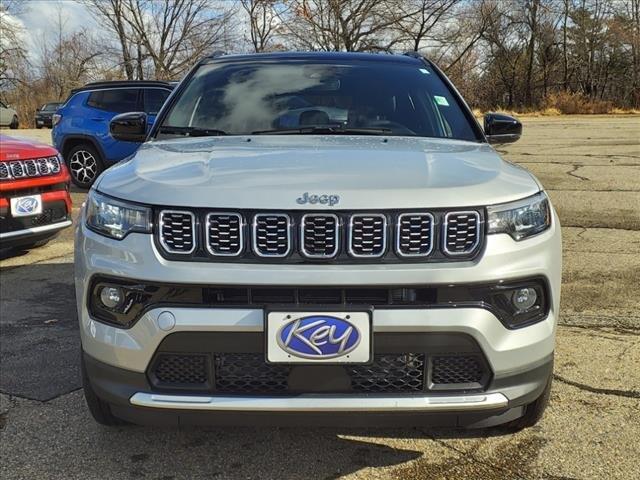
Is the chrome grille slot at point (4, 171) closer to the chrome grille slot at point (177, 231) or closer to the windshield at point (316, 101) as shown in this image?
the windshield at point (316, 101)

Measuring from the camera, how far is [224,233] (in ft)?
7.09

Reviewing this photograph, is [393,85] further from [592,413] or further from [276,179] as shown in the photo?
[592,413]

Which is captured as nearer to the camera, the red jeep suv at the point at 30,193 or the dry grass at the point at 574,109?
the red jeep suv at the point at 30,193

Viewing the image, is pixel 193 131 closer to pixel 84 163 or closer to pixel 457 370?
pixel 457 370

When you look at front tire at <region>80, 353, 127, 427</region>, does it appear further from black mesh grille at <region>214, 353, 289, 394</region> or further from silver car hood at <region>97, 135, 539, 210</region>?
silver car hood at <region>97, 135, 539, 210</region>

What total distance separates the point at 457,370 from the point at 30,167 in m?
4.61

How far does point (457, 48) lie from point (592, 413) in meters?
43.1

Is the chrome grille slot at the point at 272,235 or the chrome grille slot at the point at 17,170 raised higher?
the chrome grille slot at the point at 272,235

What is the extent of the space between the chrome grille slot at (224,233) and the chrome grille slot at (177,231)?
6cm

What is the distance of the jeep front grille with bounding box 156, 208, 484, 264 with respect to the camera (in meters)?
2.14

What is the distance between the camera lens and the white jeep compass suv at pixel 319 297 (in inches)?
82.6

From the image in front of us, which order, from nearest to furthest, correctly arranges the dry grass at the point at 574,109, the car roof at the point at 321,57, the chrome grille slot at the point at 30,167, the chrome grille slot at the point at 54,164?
the car roof at the point at 321,57 < the chrome grille slot at the point at 30,167 < the chrome grille slot at the point at 54,164 < the dry grass at the point at 574,109

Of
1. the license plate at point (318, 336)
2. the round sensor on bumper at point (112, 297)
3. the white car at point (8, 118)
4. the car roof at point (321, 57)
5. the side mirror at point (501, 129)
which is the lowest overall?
the white car at point (8, 118)

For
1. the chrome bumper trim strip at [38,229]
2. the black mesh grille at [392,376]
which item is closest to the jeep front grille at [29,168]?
the chrome bumper trim strip at [38,229]
